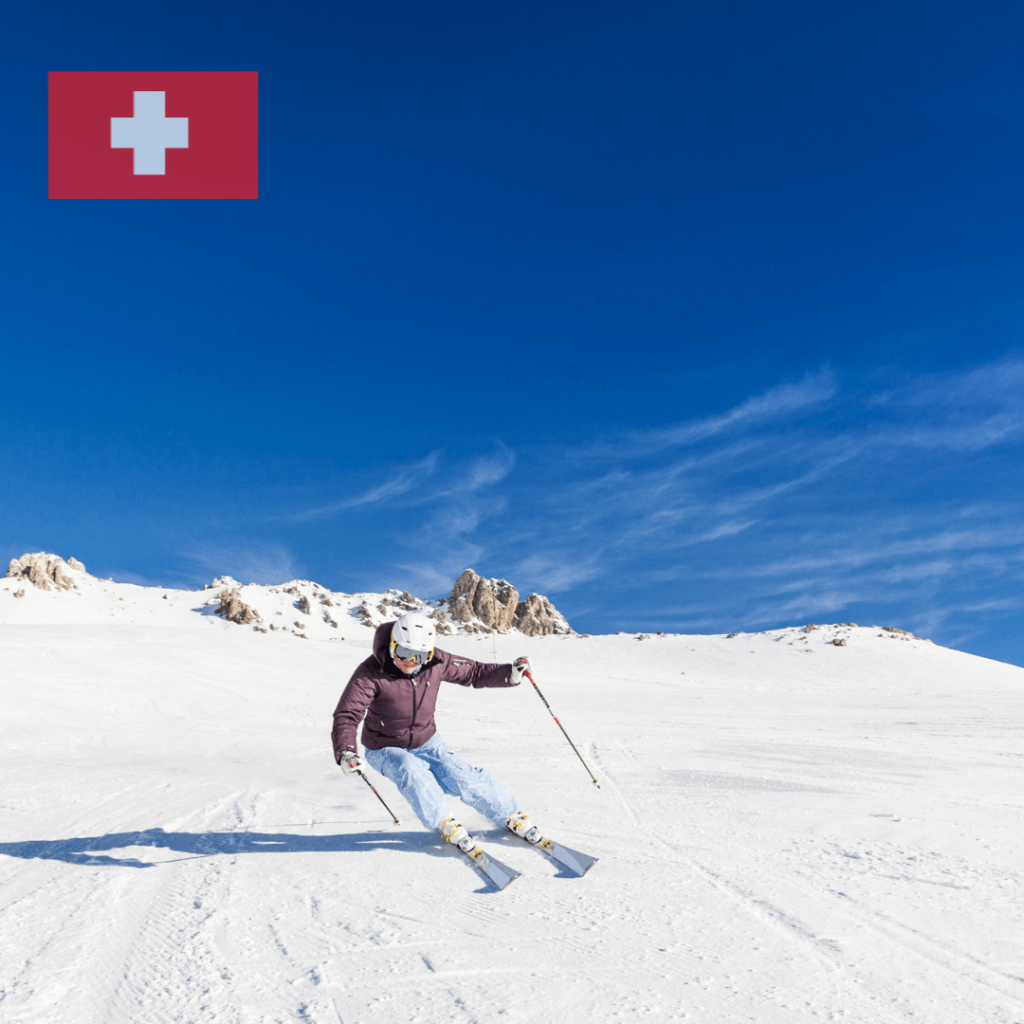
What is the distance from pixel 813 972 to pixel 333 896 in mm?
2799

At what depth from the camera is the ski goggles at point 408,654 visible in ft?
17.3

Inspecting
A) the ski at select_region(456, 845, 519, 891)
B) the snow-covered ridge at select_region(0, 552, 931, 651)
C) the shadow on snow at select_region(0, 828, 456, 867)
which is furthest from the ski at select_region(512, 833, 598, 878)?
the snow-covered ridge at select_region(0, 552, 931, 651)

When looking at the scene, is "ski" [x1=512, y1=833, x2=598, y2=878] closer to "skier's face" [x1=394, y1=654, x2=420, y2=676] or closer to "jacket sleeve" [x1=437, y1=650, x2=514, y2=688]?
"jacket sleeve" [x1=437, y1=650, x2=514, y2=688]

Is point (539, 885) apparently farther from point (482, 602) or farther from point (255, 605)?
point (482, 602)

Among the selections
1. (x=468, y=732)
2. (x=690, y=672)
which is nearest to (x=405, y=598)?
(x=690, y=672)

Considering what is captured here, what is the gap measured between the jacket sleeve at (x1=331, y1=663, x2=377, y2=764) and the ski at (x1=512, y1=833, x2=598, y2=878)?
→ 1.63 meters

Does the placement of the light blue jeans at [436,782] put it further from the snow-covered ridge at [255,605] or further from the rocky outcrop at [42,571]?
the rocky outcrop at [42,571]

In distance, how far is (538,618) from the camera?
7825 cm

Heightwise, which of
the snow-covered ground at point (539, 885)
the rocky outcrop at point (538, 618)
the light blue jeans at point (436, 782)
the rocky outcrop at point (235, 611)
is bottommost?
the snow-covered ground at point (539, 885)

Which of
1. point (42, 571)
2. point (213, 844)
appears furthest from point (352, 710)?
point (42, 571)

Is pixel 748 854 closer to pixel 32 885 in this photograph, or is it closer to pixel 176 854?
pixel 176 854

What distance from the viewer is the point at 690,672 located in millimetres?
28875

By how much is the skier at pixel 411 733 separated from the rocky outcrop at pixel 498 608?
6807cm

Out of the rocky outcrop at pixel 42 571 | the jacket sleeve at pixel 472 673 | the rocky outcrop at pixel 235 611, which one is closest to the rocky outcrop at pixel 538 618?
the rocky outcrop at pixel 235 611
